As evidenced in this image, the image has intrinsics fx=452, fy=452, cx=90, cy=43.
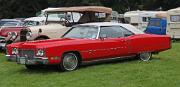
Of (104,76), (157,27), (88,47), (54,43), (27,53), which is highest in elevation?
(157,27)

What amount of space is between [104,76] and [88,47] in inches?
66.7

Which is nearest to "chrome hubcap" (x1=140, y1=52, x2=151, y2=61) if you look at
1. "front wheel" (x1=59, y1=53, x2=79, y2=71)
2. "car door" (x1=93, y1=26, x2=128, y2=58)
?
"car door" (x1=93, y1=26, x2=128, y2=58)

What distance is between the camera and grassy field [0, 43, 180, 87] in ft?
33.8

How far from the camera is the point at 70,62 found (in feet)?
40.8

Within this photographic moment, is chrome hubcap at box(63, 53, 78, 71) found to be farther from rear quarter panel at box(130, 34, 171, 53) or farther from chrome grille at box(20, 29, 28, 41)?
chrome grille at box(20, 29, 28, 41)

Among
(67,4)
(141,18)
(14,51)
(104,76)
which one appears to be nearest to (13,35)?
(14,51)

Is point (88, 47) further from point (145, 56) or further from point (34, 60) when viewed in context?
point (145, 56)

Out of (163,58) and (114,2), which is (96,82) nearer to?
(163,58)

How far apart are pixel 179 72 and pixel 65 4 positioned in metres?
44.5

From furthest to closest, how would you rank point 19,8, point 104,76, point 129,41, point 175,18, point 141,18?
point 19,8
point 141,18
point 175,18
point 129,41
point 104,76

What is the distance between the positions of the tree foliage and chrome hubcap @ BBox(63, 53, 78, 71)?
124 feet

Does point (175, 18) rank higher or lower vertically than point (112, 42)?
higher

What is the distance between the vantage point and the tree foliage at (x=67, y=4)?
2005 inches

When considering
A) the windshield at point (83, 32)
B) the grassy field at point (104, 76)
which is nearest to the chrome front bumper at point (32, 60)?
the grassy field at point (104, 76)
